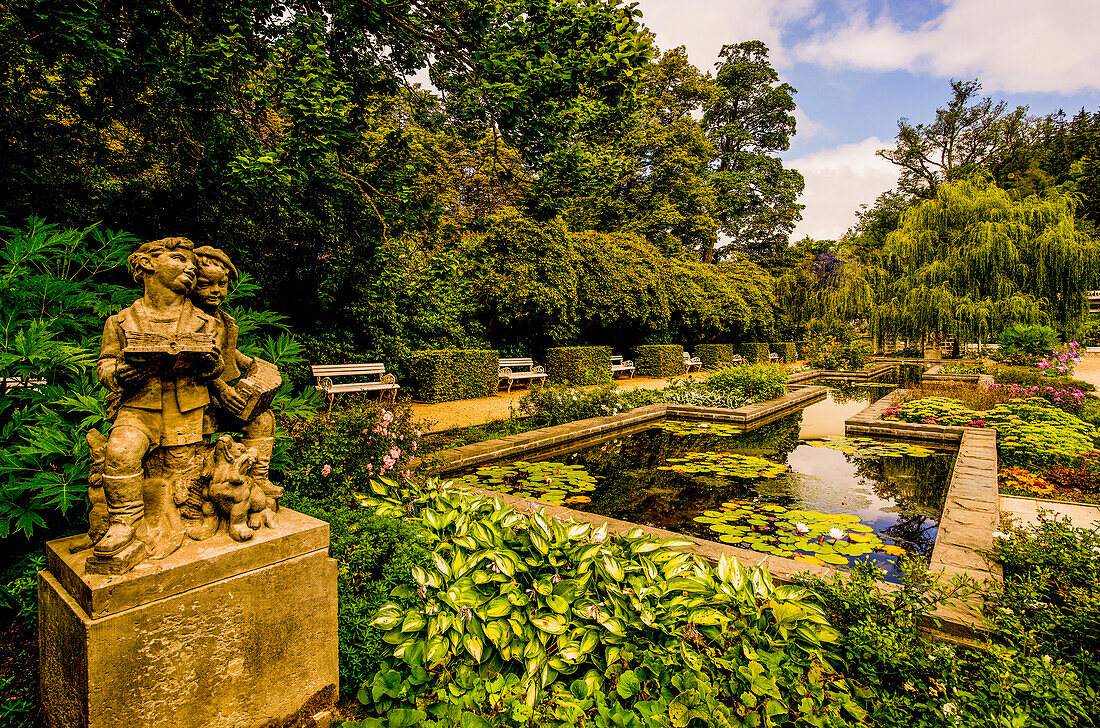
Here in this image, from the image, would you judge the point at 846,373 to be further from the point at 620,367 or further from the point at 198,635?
the point at 198,635

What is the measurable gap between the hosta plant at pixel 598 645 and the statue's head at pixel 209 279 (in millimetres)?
1520

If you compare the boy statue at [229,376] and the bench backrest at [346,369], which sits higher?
the boy statue at [229,376]

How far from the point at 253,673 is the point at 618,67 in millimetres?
6665

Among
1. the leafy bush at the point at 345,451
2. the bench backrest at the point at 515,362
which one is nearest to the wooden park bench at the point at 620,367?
the bench backrest at the point at 515,362

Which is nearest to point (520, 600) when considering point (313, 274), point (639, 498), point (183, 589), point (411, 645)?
point (411, 645)

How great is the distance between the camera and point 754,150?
107 feet

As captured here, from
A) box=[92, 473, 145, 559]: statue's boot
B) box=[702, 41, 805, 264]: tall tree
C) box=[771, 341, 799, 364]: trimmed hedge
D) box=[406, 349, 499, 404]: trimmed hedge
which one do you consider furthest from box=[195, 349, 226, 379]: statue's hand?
box=[702, 41, 805, 264]: tall tree

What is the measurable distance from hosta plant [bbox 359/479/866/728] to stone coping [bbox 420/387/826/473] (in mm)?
2133

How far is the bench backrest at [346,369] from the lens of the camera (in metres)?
9.41

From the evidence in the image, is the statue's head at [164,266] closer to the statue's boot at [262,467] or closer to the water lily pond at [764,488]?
the statue's boot at [262,467]

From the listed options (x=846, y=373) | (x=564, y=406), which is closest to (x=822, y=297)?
(x=846, y=373)

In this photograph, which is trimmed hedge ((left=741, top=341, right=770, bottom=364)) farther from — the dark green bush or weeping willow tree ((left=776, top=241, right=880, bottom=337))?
the dark green bush

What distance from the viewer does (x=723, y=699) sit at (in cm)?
205

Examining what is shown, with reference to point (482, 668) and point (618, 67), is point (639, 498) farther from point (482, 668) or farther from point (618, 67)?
point (618, 67)
